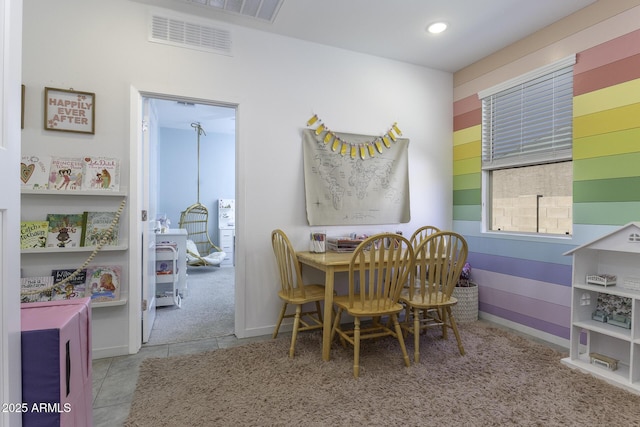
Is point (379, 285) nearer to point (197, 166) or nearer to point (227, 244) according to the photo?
point (227, 244)

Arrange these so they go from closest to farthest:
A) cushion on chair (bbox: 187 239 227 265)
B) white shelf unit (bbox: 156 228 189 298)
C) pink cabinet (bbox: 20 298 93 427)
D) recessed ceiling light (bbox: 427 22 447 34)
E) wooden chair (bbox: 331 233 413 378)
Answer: pink cabinet (bbox: 20 298 93 427) → wooden chair (bbox: 331 233 413 378) → recessed ceiling light (bbox: 427 22 447 34) → white shelf unit (bbox: 156 228 189 298) → cushion on chair (bbox: 187 239 227 265)

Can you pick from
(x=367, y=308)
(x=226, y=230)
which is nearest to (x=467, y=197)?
(x=367, y=308)

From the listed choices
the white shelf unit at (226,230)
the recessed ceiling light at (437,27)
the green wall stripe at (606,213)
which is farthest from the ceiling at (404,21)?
the white shelf unit at (226,230)

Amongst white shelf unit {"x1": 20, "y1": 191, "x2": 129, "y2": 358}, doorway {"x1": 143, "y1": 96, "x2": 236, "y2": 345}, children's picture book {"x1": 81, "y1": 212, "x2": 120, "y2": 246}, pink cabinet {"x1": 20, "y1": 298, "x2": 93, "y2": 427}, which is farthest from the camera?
doorway {"x1": 143, "y1": 96, "x2": 236, "y2": 345}

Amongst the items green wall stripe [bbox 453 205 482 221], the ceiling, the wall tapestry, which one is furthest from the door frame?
green wall stripe [bbox 453 205 482 221]

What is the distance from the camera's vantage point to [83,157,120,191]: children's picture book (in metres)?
2.26

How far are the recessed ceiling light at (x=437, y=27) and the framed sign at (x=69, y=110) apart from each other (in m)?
2.63

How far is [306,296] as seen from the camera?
2.48 m

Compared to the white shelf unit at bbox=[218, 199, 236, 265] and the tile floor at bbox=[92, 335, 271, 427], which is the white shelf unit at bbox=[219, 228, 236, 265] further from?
the tile floor at bbox=[92, 335, 271, 427]

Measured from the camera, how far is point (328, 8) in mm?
2455

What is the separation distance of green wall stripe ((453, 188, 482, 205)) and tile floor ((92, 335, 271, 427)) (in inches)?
93.4

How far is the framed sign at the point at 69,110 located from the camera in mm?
2180

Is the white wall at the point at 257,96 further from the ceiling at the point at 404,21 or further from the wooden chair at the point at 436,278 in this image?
the wooden chair at the point at 436,278

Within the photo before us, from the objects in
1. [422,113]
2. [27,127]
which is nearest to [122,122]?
[27,127]
